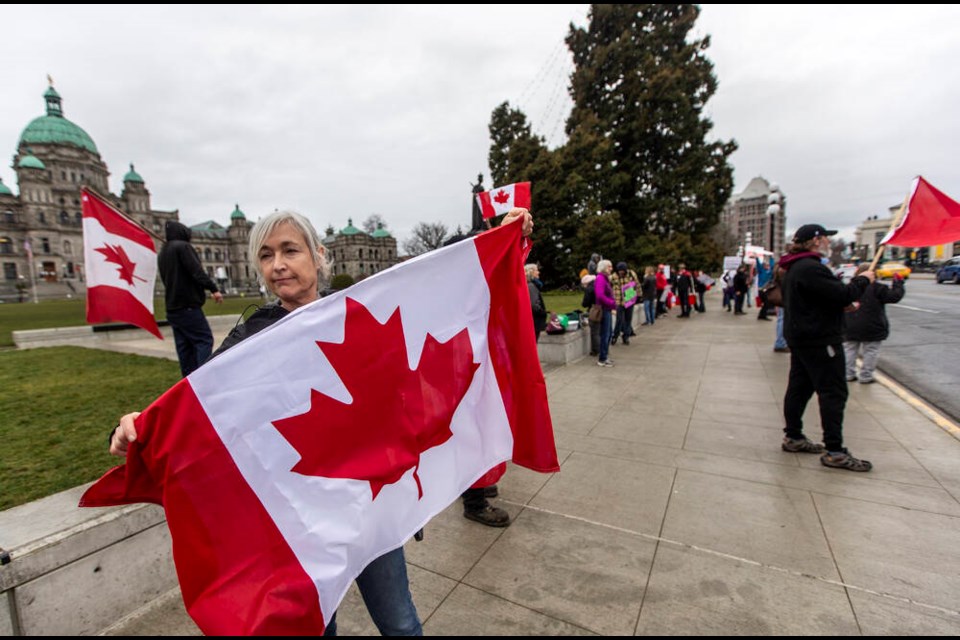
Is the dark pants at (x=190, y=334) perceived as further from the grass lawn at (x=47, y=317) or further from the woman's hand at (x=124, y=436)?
the woman's hand at (x=124, y=436)

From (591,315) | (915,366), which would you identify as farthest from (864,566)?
(915,366)

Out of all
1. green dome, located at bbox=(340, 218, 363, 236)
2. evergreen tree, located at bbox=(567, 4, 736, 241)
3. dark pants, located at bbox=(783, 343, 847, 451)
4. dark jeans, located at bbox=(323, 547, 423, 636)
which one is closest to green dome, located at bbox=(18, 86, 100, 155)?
green dome, located at bbox=(340, 218, 363, 236)

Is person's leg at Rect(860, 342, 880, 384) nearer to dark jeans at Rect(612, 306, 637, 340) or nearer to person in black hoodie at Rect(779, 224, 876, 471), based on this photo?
person in black hoodie at Rect(779, 224, 876, 471)

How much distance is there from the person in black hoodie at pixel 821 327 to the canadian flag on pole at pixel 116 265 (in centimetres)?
733

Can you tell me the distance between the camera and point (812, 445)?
13.5ft

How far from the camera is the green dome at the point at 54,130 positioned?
3051 inches

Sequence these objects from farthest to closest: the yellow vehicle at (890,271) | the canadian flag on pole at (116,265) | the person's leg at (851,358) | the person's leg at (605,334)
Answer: the person's leg at (605,334) < the yellow vehicle at (890,271) < the person's leg at (851,358) < the canadian flag on pole at (116,265)

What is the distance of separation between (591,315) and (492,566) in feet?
21.8

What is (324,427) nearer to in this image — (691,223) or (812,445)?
(812,445)

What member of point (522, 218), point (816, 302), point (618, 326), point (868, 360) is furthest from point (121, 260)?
point (868, 360)

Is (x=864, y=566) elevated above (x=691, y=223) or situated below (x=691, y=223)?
below

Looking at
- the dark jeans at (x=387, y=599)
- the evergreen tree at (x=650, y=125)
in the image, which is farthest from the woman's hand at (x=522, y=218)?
the evergreen tree at (x=650, y=125)

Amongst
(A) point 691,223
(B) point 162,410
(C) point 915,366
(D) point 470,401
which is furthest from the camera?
→ (A) point 691,223

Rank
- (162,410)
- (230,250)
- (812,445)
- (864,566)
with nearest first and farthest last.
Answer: (162,410), (864,566), (812,445), (230,250)
